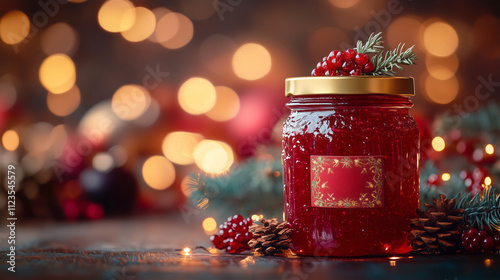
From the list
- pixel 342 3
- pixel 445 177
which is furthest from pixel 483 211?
pixel 342 3

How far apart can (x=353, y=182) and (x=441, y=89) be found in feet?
3.18

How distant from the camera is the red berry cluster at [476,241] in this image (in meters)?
0.73

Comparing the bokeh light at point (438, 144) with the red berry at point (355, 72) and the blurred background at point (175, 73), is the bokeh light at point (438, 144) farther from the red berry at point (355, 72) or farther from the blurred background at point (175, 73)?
the red berry at point (355, 72)

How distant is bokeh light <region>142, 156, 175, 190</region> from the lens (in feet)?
4.55

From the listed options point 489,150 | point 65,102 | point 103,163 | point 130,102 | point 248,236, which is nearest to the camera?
point 248,236

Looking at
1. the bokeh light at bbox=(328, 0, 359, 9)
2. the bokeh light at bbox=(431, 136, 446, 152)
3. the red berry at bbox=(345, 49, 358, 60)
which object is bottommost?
the bokeh light at bbox=(431, 136, 446, 152)

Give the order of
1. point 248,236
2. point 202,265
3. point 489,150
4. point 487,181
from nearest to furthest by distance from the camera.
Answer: point 202,265
point 248,236
point 487,181
point 489,150

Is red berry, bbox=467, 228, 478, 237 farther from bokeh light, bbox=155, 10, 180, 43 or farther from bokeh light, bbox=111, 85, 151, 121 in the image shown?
bokeh light, bbox=155, 10, 180, 43

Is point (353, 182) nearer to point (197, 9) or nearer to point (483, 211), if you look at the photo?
point (483, 211)

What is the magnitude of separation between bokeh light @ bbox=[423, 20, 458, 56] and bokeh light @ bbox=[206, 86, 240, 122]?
483 mm

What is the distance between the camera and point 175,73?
1625 millimetres

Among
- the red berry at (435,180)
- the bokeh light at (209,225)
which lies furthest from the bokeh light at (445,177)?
the bokeh light at (209,225)

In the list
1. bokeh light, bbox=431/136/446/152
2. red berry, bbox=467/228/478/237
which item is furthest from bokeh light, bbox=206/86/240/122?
red berry, bbox=467/228/478/237

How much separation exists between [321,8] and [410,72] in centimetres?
26
